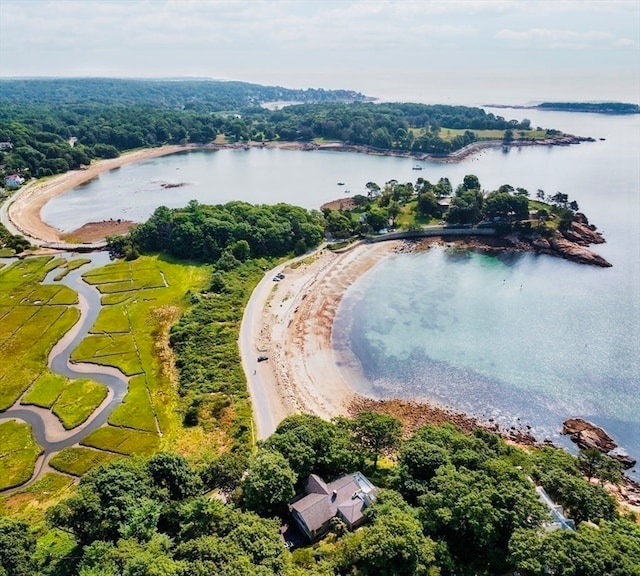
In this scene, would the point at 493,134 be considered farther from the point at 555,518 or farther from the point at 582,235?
the point at 555,518

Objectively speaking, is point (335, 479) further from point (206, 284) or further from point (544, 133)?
point (544, 133)

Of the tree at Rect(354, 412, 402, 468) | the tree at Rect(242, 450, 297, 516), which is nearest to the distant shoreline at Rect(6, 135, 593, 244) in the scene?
the tree at Rect(242, 450, 297, 516)

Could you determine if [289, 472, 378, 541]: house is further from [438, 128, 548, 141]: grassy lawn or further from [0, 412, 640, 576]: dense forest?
[438, 128, 548, 141]: grassy lawn

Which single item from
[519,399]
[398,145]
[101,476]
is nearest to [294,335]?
[519,399]

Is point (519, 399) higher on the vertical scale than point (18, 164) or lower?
lower

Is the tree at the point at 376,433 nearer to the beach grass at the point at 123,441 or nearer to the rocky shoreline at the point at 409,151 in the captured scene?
the beach grass at the point at 123,441

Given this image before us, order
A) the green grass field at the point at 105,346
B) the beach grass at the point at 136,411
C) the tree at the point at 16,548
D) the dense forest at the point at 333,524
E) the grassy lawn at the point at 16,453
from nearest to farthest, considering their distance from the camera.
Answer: the dense forest at the point at 333,524 → the tree at the point at 16,548 → the grassy lawn at the point at 16,453 → the green grass field at the point at 105,346 → the beach grass at the point at 136,411

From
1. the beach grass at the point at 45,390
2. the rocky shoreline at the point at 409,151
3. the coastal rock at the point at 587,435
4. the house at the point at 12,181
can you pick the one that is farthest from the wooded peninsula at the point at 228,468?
the rocky shoreline at the point at 409,151
